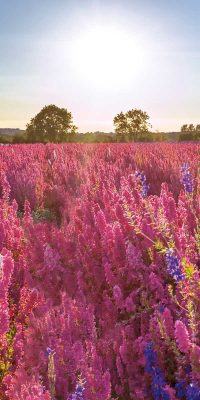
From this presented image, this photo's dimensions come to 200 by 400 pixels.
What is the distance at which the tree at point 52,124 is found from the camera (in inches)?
2445

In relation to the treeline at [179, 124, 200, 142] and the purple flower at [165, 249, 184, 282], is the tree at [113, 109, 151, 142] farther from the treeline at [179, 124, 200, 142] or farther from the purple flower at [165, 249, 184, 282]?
the purple flower at [165, 249, 184, 282]

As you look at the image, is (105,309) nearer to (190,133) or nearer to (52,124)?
(190,133)

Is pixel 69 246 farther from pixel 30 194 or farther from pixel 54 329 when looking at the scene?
pixel 30 194

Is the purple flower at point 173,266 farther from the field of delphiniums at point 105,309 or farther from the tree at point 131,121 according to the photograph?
the tree at point 131,121

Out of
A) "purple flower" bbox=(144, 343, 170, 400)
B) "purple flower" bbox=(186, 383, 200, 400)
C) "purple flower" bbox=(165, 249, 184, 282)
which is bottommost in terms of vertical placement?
"purple flower" bbox=(144, 343, 170, 400)

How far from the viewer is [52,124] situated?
210 ft

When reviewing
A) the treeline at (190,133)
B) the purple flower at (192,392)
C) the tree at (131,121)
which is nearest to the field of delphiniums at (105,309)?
the purple flower at (192,392)

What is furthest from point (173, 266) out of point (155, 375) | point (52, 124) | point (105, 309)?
point (52, 124)

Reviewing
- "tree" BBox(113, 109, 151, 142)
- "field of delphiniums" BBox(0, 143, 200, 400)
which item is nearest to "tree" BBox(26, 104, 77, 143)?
"tree" BBox(113, 109, 151, 142)

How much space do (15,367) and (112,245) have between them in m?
0.91

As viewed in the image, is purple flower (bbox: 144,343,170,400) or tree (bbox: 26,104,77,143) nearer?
purple flower (bbox: 144,343,170,400)

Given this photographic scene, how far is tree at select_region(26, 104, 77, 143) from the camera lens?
6210cm

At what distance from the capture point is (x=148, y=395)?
1.95 metres

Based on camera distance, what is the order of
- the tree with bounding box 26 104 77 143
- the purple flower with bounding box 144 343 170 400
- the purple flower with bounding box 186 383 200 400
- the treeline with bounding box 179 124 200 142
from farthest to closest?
the tree with bounding box 26 104 77 143
the treeline with bounding box 179 124 200 142
the purple flower with bounding box 144 343 170 400
the purple flower with bounding box 186 383 200 400
